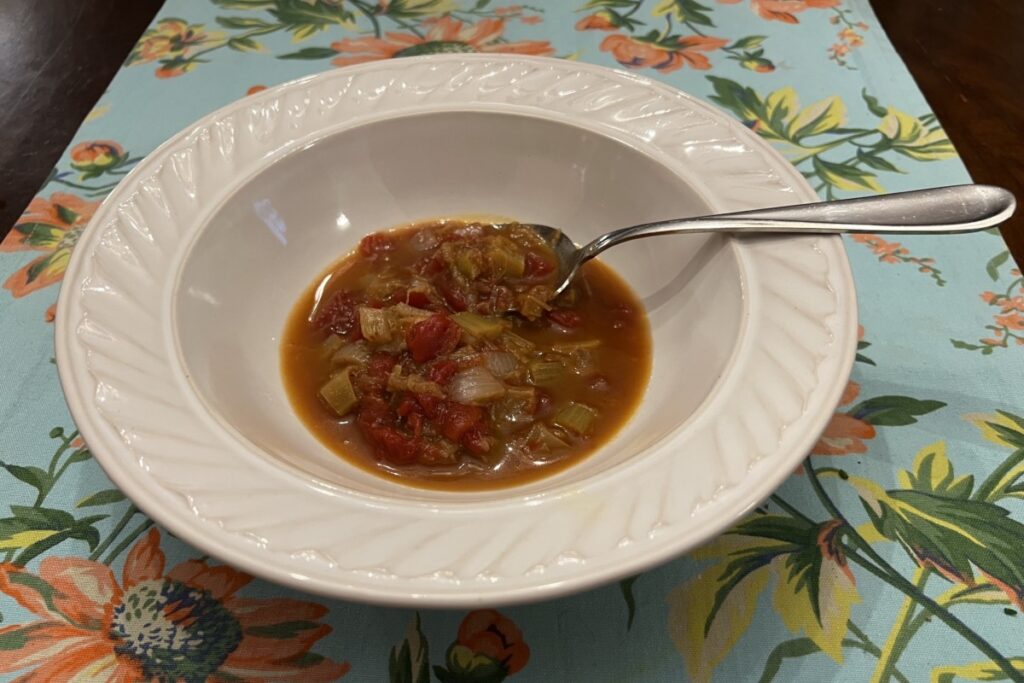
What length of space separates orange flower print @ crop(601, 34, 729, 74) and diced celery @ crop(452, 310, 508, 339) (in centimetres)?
143

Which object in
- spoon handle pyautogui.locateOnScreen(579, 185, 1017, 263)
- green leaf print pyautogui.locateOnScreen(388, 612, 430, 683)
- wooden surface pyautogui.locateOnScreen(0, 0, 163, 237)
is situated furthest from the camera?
wooden surface pyautogui.locateOnScreen(0, 0, 163, 237)

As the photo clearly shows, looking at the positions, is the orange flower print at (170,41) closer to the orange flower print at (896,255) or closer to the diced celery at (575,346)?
the diced celery at (575,346)

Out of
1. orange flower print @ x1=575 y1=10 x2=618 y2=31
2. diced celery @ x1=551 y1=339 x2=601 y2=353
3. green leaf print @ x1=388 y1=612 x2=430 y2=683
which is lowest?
green leaf print @ x1=388 y1=612 x2=430 y2=683

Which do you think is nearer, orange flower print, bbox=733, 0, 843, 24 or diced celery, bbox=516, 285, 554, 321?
diced celery, bbox=516, 285, 554, 321

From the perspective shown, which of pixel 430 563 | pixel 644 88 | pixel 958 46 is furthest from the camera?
pixel 958 46

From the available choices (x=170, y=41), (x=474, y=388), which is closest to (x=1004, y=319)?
(x=474, y=388)

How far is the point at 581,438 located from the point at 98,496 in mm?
1105

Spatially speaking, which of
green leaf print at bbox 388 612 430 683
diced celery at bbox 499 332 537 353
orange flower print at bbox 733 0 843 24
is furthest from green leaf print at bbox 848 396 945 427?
orange flower print at bbox 733 0 843 24

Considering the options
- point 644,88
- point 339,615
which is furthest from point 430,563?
point 644,88

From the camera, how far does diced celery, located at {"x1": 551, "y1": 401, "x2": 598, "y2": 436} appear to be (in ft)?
5.63

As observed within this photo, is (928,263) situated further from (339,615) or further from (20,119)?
(20,119)

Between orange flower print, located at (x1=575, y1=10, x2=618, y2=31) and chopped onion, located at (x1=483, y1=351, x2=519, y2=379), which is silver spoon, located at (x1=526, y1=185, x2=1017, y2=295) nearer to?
chopped onion, located at (x1=483, y1=351, x2=519, y2=379)

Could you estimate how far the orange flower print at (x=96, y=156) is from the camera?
2.42 m

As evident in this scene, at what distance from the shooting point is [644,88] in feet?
6.77
